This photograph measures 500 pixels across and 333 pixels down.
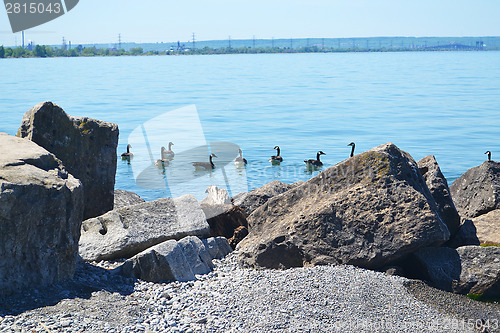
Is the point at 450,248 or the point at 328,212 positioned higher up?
the point at 328,212

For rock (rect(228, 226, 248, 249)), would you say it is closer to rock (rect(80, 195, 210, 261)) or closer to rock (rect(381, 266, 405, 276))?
rock (rect(80, 195, 210, 261))

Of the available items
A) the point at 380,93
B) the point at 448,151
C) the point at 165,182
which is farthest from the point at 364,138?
the point at 380,93

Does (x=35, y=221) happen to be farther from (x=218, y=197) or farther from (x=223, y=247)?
(x=218, y=197)

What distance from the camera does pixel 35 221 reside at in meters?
6.46

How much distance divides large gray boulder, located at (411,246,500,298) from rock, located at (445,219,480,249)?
2.20 feet

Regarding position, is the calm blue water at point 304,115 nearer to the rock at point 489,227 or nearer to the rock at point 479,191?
the rock at point 479,191

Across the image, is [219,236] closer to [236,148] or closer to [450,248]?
[450,248]

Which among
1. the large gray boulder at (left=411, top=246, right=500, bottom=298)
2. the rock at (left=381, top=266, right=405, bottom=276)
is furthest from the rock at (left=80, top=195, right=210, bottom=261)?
the large gray boulder at (left=411, top=246, right=500, bottom=298)

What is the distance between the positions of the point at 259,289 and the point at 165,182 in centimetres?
1373

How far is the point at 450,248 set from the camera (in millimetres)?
8062

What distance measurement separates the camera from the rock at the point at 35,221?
625cm

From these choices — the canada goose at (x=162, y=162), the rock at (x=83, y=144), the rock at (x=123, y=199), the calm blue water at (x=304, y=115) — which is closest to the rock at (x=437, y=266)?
the rock at (x=83, y=144)

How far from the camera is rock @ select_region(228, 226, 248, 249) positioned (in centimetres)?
940

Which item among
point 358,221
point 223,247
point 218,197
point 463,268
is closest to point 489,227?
point 463,268
